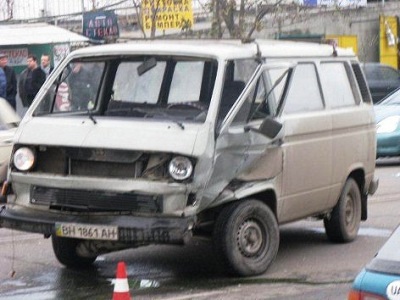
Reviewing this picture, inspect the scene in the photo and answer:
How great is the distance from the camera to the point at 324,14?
109 feet

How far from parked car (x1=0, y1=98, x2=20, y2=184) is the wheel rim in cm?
565

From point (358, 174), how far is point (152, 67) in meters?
2.83

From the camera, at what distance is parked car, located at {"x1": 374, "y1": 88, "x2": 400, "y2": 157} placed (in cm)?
1891

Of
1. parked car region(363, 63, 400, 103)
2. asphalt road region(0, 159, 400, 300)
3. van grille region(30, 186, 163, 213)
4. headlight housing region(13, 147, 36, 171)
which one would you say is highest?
headlight housing region(13, 147, 36, 171)

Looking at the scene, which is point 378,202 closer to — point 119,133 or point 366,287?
point 119,133

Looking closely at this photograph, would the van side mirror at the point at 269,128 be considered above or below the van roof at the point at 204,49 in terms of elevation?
below

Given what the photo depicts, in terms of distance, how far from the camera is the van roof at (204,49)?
31.3 ft

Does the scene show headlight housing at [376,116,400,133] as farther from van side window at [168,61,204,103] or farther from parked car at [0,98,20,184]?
van side window at [168,61,204,103]

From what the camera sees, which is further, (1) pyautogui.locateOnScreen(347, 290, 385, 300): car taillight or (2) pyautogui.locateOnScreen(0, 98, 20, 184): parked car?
(2) pyautogui.locateOnScreen(0, 98, 20, 184): parked car

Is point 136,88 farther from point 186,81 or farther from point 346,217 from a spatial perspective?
point 346,217

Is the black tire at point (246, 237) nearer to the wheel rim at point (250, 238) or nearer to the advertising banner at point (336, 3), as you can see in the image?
the wheel rim at point (250, 238)

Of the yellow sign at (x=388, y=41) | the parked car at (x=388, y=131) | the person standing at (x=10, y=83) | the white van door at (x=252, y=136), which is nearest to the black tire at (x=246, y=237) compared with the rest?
the white van door at (x=252, y=136)

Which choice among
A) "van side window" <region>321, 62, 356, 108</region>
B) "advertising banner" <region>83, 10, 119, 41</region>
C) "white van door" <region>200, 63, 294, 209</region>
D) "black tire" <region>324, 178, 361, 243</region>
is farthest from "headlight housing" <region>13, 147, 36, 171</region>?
"advertising banner" <region>83, 10, 119, 41</region>

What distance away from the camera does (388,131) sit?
19.0m
